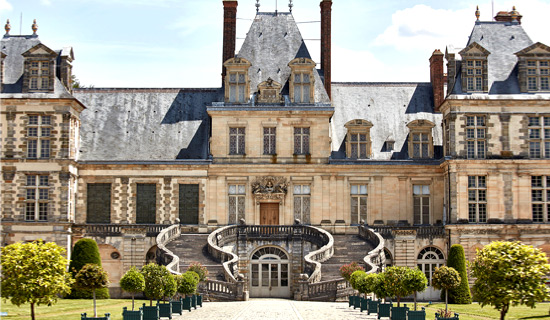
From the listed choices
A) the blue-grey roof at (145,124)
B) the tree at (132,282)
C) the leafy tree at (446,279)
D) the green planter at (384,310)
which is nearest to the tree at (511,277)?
the leafy tree at (446,279)

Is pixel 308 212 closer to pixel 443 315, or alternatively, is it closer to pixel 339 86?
pixel 339 86

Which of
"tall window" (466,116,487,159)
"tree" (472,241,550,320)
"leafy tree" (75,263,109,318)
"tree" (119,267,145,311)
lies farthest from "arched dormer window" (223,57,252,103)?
"tree" (472,241,550,320)

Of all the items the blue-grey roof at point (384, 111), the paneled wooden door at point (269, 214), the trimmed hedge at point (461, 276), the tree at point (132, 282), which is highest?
the blue-grey roof at point (384, 111)

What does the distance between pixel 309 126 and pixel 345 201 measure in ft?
14.9

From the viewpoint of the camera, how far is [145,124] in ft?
156

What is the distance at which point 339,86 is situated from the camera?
49.8m

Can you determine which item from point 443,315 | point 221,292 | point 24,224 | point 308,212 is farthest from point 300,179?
point 443,315

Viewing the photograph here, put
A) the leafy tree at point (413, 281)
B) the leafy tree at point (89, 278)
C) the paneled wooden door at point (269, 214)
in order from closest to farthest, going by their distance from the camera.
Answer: the leafy tree at point (89, 278), the leafy tree at point (413, 281), the paneled wooden door at point (269, 214)

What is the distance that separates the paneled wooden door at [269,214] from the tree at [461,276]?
9695mm

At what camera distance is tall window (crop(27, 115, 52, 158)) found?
4303cm

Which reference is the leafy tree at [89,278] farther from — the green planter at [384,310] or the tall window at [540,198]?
the tall window at [540,198]

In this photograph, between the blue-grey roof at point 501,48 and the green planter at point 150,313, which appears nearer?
the green planter at point 150,313

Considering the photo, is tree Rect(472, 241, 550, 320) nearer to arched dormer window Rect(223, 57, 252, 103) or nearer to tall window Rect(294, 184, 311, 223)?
tall window Rect(294, 184, 311, 223)

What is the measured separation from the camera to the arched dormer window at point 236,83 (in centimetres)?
4531
